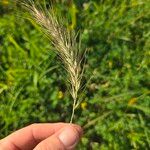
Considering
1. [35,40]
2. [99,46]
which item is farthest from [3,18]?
[99,46]

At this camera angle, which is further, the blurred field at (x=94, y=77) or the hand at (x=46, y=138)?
the blurred field at (x=94, y=77)

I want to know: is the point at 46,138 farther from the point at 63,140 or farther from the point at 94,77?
the point at 94,77

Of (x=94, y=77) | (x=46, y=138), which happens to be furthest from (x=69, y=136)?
(x=94, y=77)

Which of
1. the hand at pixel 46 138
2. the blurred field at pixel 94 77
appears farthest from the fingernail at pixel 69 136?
the blurred field at pixel 94 77

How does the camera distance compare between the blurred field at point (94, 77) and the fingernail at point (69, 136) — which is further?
the blurred field at point (94, 77)

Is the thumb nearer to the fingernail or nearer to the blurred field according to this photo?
the fingernail

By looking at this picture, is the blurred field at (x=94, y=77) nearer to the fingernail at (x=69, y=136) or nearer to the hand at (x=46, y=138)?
the hand at (x=46, y=138)
